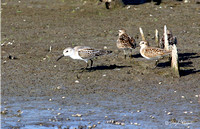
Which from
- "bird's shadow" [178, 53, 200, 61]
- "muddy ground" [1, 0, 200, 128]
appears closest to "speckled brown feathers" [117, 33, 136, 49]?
"muddy ground" [1, 0, 200, 128]

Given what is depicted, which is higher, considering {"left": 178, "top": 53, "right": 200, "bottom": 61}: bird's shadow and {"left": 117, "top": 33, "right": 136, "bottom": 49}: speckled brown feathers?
{"left": 117, "top": 33, "right": 136, "bottom": 49}: speckled brown feathers

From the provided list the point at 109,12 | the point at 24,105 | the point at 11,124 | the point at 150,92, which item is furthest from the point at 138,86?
the point at 109,12

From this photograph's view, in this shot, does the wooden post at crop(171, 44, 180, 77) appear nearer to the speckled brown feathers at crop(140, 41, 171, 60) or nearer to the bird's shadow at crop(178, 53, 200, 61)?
the speckled brown feathers at crop(140, 41, 171, 60)

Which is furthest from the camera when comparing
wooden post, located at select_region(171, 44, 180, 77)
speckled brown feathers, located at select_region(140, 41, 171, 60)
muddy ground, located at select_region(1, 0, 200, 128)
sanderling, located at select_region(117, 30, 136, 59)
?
sanderling, located at select_region(117, 30, 136, 59)

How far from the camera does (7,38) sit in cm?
1928

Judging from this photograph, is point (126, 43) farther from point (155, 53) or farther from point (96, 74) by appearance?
point (96, 74)

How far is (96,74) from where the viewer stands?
46.4 feet

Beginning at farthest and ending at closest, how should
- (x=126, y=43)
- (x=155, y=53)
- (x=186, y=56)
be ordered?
1. (x=186, y=56)
2. (x=126, y=43)
3. (x=155, y=53)

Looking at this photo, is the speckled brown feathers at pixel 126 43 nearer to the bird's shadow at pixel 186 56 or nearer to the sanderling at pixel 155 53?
the sanderling at pixel 155 53

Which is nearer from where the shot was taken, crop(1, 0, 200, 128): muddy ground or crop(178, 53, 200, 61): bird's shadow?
crop(1, 0, 200, 128): muddy ground

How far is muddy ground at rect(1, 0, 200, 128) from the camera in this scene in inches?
415

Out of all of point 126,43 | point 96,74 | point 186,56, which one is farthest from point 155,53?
point 186,56

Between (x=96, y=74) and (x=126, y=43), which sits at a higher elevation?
(x=126, y=43)

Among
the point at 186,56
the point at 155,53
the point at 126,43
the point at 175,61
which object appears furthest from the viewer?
the point at 186,56
